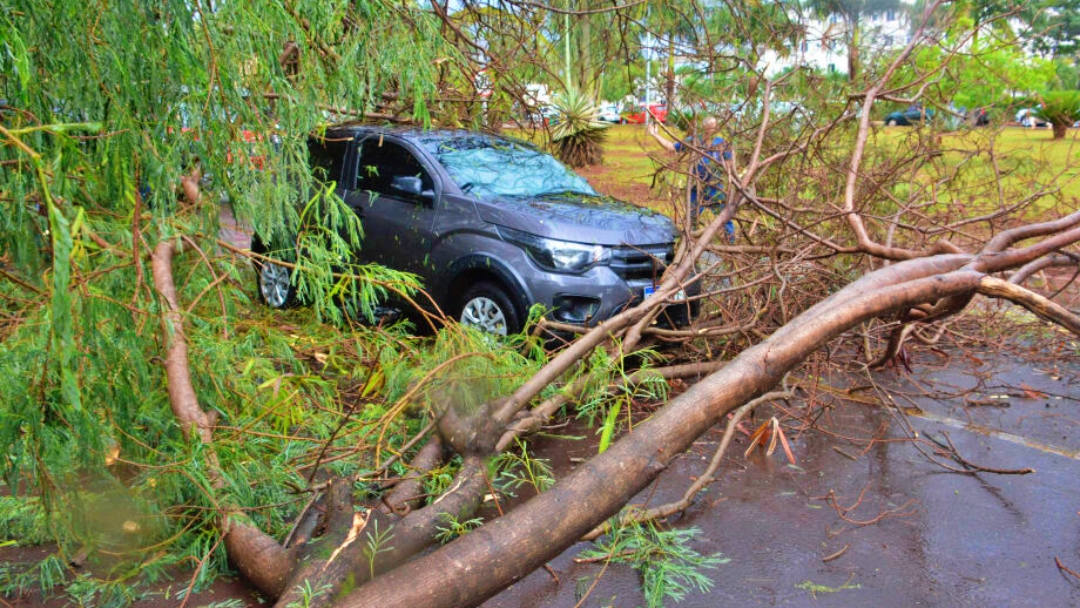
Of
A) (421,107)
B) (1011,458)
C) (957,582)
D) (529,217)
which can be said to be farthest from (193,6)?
(1011,458)

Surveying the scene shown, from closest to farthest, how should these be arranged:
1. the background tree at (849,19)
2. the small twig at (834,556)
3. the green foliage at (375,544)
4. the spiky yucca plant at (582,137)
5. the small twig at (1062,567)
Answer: the green foliage at (375,544) → the small twig at (1062,567) → the small twig at (834,556) → the background tree at (849,19) → the spiky yucca plant at (582,137)

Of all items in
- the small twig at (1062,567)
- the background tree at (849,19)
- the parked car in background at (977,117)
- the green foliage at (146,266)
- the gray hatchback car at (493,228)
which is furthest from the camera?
the background tree at (849,19)

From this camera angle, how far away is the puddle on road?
11.3ft

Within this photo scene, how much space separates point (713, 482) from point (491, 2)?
4.62 m

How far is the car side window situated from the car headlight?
126 centimetres

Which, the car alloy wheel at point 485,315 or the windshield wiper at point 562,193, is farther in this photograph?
the windshield wiper at point 562,193

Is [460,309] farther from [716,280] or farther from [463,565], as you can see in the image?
[463,565]

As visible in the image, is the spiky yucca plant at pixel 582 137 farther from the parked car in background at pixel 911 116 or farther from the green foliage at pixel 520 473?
the green foliage at pixel 520 473

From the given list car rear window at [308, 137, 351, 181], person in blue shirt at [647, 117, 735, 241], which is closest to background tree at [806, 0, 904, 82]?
person in blue shirt at [647, 117, 735, 241]

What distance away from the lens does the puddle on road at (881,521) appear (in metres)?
3.44

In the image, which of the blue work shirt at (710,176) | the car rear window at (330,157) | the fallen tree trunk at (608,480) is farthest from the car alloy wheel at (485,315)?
the fallen tree trunk at (608,480)

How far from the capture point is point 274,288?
7809 millimetres

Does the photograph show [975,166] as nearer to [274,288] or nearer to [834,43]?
[834,43]

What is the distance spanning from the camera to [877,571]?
361cm
